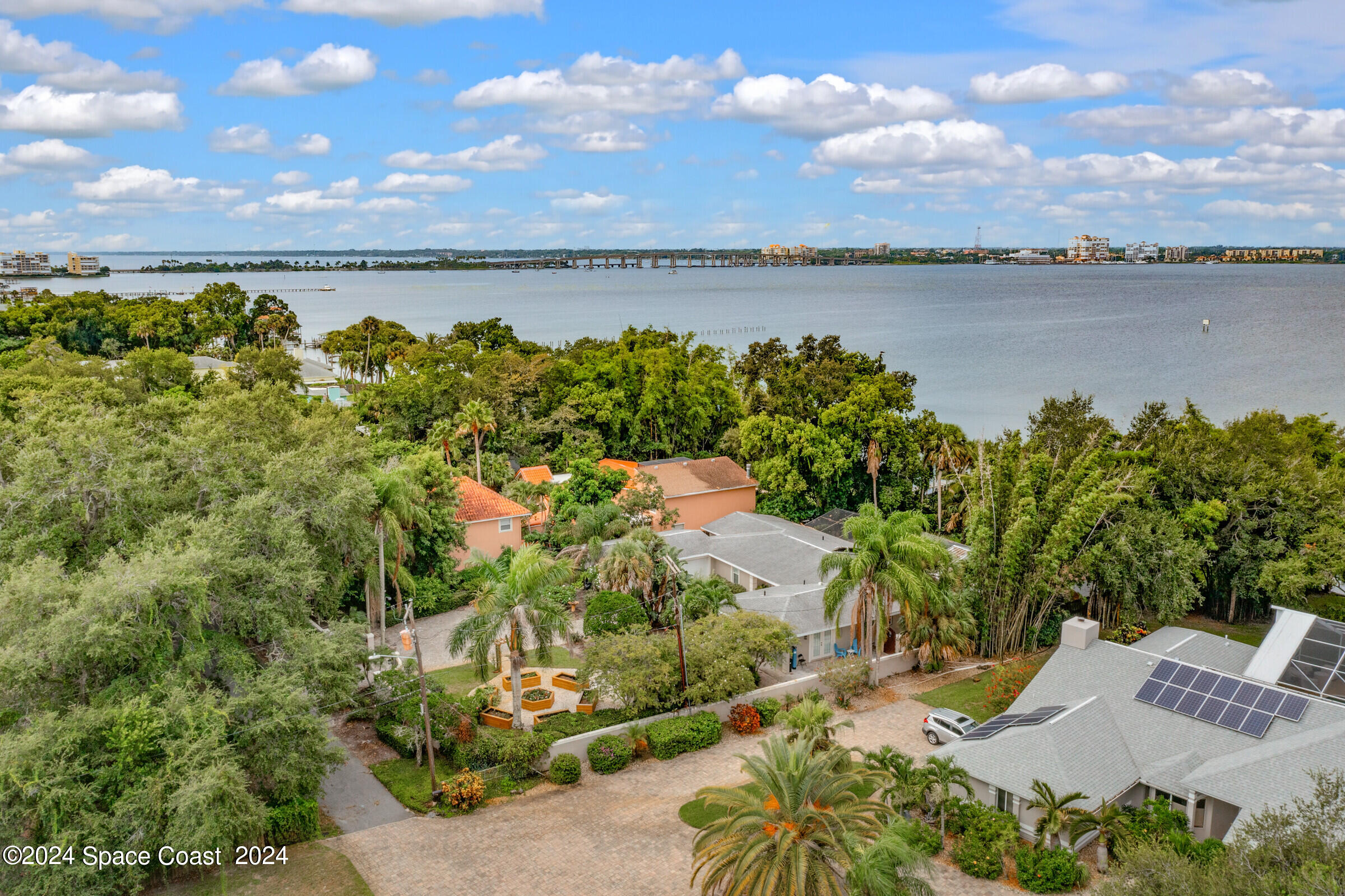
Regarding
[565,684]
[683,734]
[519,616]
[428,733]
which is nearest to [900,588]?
[683,734]

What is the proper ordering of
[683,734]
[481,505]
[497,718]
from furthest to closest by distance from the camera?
[481,505], [497,718], [683,734]

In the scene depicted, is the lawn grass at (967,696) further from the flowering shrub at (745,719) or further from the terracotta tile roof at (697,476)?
the terracotta tile roof at (697,476)

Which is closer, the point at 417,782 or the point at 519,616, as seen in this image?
the point at 417,782

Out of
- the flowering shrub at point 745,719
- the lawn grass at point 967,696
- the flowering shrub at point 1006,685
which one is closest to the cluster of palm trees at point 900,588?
the lawn grass at point 967,696

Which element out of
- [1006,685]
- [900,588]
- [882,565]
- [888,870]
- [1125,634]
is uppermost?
[882,565]

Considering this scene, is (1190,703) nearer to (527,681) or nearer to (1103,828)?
Result: (1103,828)

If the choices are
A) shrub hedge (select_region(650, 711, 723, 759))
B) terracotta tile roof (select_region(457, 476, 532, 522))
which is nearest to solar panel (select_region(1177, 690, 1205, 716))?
shrub hedge (select_region(650, 711, 723, 759))
